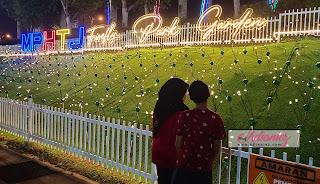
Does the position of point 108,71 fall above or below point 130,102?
above

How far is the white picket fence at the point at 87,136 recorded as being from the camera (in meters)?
5.65

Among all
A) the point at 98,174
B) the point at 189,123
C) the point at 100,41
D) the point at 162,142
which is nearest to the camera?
the point at 189,123

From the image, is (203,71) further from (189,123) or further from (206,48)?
(189,123)

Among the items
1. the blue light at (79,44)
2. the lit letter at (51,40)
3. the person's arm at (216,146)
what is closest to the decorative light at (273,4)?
the blue light at (79,44)

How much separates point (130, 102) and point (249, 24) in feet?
23.3

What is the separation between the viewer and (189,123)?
3.14 metres

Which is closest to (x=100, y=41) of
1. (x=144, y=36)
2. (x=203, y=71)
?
(x=144, y=36)

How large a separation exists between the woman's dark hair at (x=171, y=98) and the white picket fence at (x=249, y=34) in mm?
10185

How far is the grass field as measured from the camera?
685 centimetres

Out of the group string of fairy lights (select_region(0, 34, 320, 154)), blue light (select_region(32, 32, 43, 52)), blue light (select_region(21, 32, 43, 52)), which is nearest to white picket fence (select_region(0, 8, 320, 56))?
blue light (select_region(32, 32, 43, 52))

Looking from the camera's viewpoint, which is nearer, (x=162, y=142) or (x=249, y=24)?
(x=162, y=142)

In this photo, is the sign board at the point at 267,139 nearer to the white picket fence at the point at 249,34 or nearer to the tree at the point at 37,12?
the white picket fence at the point at 249,34

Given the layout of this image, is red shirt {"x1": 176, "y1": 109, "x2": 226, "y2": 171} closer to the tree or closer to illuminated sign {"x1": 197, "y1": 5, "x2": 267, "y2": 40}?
illuminated sign {"x1": 197, "y1": 5, "x2": 267, "y2": 40}

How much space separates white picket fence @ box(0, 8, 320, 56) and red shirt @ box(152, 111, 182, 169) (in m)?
10.3
